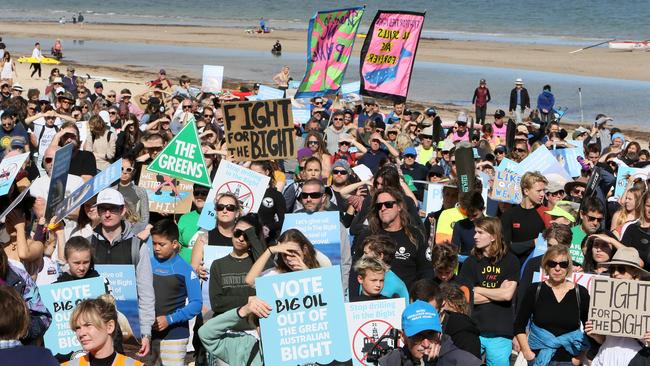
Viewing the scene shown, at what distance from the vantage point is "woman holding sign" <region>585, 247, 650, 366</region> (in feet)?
22.3

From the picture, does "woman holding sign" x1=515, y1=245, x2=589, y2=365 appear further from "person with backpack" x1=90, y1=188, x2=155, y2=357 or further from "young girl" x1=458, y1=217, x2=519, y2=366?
"person with backpack" x1=90, y1=188, x2=155, y2=357

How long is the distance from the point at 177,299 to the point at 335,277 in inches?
65.7

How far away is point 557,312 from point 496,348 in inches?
39.2

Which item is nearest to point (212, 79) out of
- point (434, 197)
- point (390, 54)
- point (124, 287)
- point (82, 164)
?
point (390, 54)

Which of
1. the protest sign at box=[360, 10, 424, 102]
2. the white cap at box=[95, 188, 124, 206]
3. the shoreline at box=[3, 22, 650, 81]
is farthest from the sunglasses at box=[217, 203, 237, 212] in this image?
the shoreline at box=[3, 22, 650, 81]

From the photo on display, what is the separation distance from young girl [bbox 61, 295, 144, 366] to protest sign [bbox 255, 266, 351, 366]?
3.44ft

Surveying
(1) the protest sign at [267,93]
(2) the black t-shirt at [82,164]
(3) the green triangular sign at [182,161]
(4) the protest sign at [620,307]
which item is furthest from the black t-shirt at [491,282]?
(1) the protest sign at [267,93]

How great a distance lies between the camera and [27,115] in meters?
17.1

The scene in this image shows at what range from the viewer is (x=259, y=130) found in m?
11.4

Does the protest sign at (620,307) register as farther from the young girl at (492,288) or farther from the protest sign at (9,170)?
the protest sign at (9,170)

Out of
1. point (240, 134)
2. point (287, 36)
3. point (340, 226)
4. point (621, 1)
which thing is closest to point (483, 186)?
point (240, 134)

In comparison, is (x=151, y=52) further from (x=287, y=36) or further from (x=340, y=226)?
(x=340, y=226)

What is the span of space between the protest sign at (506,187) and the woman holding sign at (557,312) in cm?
382

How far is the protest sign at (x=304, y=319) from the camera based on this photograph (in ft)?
21.4
